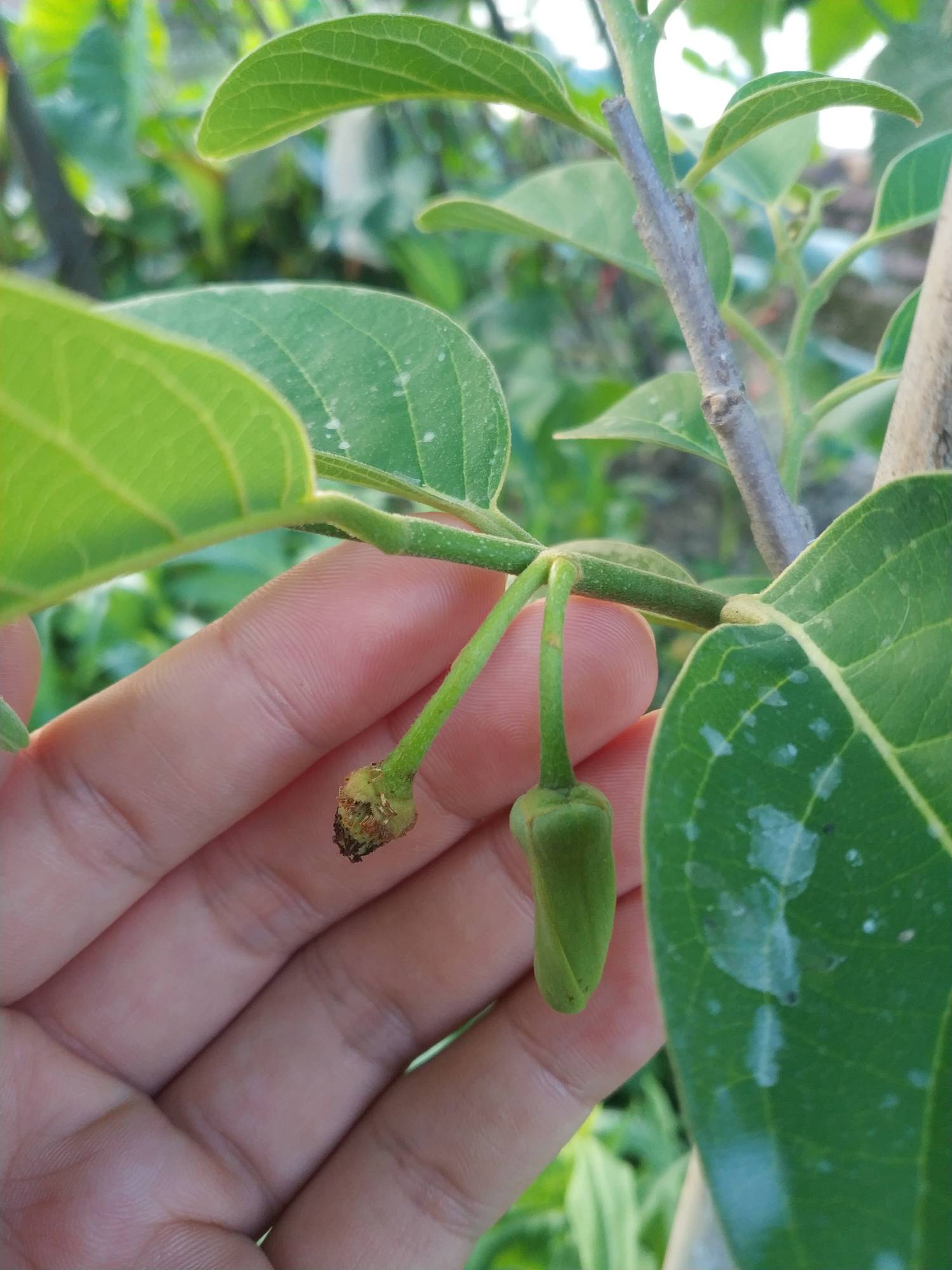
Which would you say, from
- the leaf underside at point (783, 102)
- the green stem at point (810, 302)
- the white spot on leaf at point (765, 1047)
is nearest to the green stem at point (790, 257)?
the green stem at point (810, 302)

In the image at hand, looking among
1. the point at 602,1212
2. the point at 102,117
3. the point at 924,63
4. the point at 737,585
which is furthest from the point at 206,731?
the point at 102,117

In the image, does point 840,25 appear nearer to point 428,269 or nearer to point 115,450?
point 115,450

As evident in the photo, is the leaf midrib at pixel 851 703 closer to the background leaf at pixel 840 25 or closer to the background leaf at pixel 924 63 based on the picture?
the background leaf at pixel 924 63

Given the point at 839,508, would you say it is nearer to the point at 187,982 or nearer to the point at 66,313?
the point at 187,982

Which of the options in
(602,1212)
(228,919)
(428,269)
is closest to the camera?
(228,919)

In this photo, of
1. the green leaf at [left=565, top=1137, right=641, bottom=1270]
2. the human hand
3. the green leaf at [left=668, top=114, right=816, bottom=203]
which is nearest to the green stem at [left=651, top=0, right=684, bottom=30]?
the green leaf at [left=668, top=114, right=816, bottom=203]

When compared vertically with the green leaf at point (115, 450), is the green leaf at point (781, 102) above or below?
Result: below
